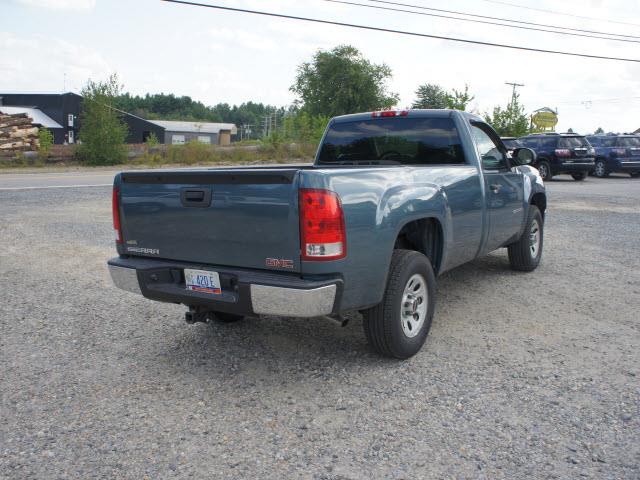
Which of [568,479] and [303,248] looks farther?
[303,248]

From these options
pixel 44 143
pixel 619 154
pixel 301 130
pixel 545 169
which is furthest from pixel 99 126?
pixel 619 154

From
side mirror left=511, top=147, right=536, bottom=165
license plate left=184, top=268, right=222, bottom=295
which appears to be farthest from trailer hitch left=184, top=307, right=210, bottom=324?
side mirror left=511, top=147, right=536, bottom=165

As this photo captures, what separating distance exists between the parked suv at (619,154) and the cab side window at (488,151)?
68.7 feet

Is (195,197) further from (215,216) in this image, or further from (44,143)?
(44,143)

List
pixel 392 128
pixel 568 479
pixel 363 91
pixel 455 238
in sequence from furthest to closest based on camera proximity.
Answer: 1. pixel 363 91
2. pixel 392 128
3. pixel 455 238
4. pixel 568 479

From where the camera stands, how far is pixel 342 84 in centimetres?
7844

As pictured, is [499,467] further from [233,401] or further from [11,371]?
[11,371]

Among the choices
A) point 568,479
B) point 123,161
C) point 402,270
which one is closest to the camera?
point 568,479

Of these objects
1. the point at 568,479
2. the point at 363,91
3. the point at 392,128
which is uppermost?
the point at 363,91

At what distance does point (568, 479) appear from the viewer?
283 cm

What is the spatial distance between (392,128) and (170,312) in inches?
105

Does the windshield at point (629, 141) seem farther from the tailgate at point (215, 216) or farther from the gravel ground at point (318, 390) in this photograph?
the tailgate at point (215, 216)

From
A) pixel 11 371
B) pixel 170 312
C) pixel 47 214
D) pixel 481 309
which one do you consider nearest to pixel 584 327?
pixel 481 309

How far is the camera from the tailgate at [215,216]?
3.53 metres
